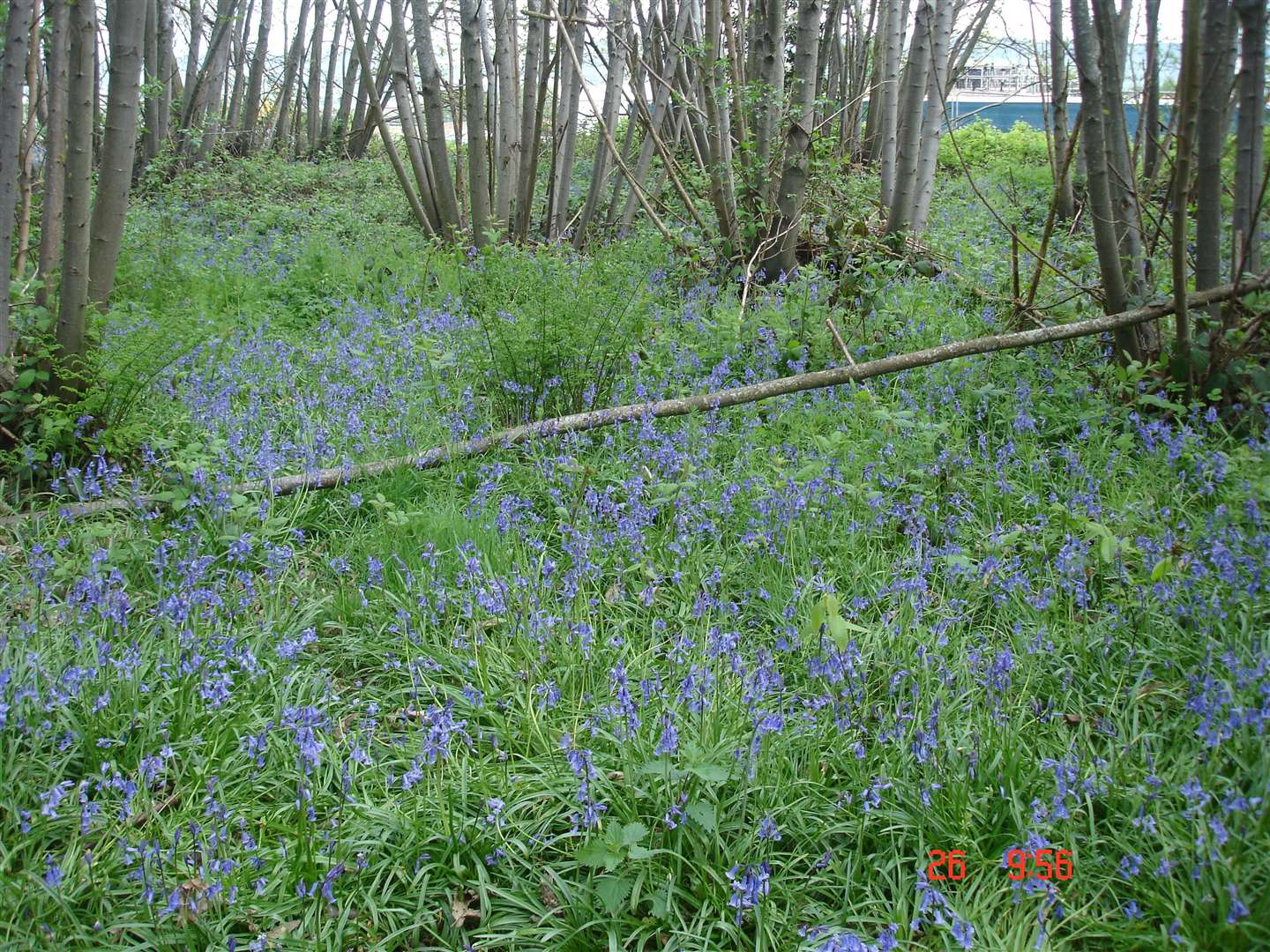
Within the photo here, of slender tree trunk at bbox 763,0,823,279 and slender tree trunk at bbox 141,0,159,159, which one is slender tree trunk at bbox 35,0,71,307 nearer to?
slender tree trunk at bbox 763,0,823,279

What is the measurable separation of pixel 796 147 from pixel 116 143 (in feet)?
15.1

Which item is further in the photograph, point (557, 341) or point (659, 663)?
point (557, 341)

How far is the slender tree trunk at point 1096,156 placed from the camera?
4.35m

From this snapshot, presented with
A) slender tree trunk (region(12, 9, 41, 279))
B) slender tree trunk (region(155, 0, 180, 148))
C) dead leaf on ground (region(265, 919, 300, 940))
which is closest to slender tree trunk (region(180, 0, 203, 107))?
slender tree trunk (region(155, 0, 180, 148))

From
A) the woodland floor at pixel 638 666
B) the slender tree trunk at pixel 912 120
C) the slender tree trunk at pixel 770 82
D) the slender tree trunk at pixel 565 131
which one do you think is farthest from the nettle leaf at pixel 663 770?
the slender tree trunk at pixel 565 131

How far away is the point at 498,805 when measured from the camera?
2020mm

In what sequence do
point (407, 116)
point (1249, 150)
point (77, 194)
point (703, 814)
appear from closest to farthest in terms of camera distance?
point (703, 814), point (77, 194), point (1249, 150), point (407, 116)

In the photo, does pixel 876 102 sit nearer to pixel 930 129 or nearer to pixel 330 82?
pixel 930 129

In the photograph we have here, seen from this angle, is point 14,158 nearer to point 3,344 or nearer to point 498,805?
point 3,344

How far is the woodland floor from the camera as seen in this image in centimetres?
192

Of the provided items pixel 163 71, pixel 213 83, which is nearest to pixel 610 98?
pixel 163 71

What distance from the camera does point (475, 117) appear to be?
26.7 feet

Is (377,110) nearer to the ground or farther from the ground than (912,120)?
→ farther from the ground
